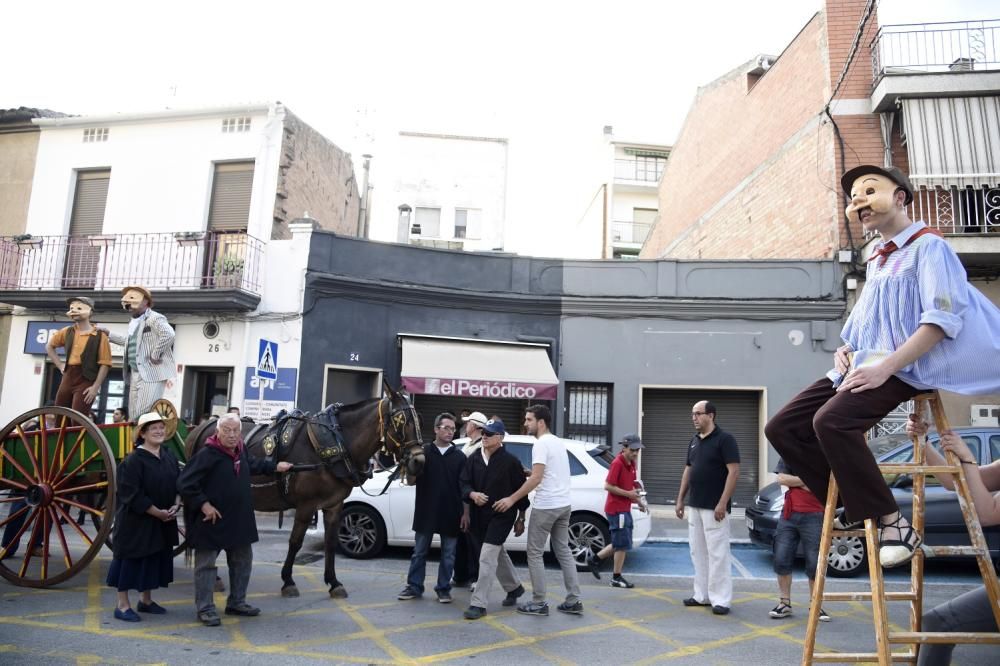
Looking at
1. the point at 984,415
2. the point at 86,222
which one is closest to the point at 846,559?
the point at 984,415

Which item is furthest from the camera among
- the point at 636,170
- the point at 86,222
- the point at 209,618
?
the point at 636,170

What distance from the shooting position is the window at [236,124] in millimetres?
16656

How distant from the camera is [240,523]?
6.07 metres

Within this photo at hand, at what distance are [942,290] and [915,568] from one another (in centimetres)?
126

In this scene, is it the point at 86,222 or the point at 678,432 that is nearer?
the point at 678,432

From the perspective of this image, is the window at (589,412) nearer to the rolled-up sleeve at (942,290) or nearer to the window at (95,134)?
the window at (95,134)

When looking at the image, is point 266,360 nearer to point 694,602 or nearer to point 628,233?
point 694,602

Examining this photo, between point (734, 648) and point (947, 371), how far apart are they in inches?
145

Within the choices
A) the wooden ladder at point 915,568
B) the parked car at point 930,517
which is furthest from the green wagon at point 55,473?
the parked car at point 930,517

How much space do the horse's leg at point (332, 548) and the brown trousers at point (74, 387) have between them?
2.72m

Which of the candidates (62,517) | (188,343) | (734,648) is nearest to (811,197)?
(734,648)

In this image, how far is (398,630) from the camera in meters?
6.05

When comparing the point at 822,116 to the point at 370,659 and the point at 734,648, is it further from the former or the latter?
the point at 370,659

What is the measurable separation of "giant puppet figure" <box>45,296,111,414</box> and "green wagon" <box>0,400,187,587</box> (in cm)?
34
